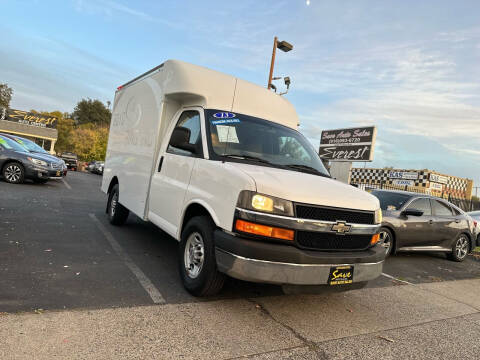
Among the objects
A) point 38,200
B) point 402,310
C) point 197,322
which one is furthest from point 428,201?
point 38,200

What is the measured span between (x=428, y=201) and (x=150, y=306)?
6529 millimetres

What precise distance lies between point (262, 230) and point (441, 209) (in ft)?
20.7

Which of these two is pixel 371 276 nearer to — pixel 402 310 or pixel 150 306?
pixel 402 310

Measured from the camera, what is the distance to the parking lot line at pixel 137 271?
3538 millimetres

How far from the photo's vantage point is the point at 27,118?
166ft

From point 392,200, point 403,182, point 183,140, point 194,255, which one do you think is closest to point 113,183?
point 183,140

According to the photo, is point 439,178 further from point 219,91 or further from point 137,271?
point 137,271

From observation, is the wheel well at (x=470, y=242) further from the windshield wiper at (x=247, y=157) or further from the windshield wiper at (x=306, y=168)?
the windshield wiper at (x=247, y=157)

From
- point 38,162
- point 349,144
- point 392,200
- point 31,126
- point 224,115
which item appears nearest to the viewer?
point 224,115

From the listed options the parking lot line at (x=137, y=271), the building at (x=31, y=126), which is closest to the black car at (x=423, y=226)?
the parking lot line at (x=137, y=271)

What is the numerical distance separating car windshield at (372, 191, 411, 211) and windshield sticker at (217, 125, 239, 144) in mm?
4287

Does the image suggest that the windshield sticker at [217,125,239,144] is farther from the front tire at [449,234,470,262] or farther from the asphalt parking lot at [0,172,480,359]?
the front tire at [449,234,470,262]

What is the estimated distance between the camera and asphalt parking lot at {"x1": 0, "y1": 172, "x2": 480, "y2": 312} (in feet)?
11.0

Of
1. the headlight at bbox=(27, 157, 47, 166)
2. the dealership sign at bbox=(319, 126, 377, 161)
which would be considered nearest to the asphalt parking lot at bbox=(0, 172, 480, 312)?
the headlight at bbox=(27, 157, 47, 166)
